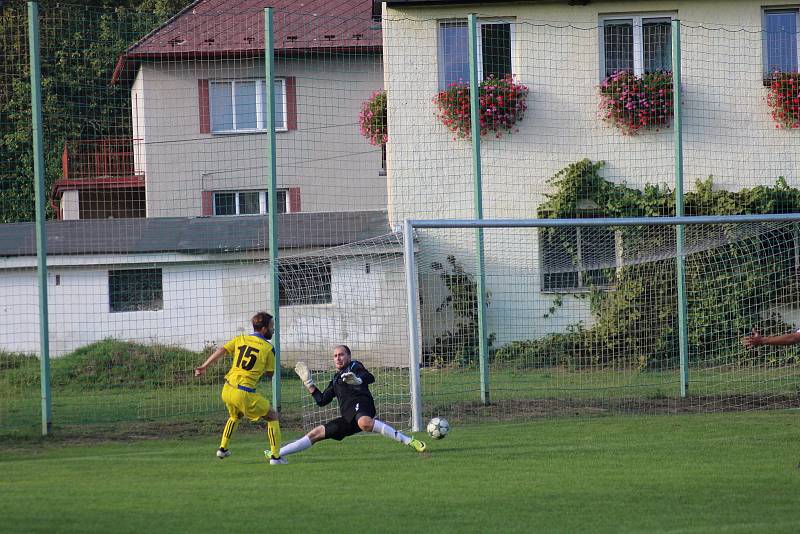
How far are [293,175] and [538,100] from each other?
479 centimetres

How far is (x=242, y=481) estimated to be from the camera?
9508 mm

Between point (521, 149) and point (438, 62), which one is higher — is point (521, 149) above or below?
below

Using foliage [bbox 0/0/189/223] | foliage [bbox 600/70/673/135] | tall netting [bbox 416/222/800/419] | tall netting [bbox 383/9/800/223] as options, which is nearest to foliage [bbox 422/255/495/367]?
tall netting [bbox 416/222/800/419]

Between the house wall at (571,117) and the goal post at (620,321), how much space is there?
2.69 m

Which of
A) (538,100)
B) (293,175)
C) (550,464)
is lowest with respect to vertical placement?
(550,464)

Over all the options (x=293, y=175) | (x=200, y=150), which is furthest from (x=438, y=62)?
(x=200, y=150)

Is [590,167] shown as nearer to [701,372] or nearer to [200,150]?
[701,372]

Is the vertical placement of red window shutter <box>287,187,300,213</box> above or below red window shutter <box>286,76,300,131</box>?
below

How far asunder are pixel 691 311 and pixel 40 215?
9429 mm

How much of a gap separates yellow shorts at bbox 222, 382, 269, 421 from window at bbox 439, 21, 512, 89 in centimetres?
985

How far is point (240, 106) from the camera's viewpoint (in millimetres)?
20812

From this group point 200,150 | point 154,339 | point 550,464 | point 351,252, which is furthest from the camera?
point 200,150

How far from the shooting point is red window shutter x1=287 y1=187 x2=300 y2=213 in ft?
65.8

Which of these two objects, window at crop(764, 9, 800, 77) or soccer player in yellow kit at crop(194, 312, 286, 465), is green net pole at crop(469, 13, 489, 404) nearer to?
soccer player in yellow kit at crop(194, 312, 286, 465)
